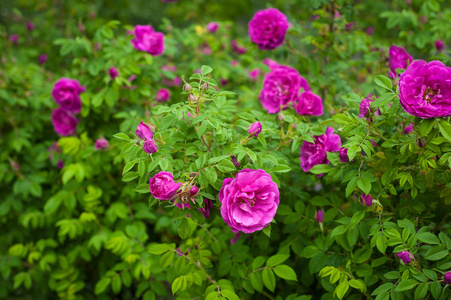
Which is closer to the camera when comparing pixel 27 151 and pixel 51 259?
pixel 51 259

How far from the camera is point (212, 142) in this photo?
136 cm

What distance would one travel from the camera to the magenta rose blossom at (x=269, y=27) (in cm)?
182

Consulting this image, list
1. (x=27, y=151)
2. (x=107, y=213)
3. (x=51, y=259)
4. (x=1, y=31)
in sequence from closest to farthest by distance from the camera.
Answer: (x=107, y=213) < (x=51, y=259) < (x=27, y=151) < (x=1, y=31)

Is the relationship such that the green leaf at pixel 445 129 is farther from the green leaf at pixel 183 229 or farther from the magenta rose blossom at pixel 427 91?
the green leaf at pixel 183 229

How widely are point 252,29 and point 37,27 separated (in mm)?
2314

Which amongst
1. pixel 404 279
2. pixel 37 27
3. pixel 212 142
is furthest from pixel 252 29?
pixel 37 27

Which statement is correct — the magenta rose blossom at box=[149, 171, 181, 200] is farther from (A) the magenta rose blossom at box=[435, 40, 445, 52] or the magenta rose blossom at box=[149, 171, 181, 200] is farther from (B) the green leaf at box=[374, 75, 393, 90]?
(A) the magenta rose blossom at box=[435, 40, 445, 52]

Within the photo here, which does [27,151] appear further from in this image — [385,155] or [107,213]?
[385,155]

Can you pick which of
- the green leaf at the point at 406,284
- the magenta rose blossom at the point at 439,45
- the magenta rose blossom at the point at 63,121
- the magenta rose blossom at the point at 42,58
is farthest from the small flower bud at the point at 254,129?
the magenta rose blossom at the point at 42,58

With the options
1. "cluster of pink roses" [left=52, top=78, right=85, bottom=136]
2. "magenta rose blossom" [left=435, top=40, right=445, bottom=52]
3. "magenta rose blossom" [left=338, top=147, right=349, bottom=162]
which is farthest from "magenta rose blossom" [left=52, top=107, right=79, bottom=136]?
"magenta rose blossom" [left=435, top=40, right=445, bottom=52]

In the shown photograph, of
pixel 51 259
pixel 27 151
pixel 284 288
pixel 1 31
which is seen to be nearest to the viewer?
pixel 284 288

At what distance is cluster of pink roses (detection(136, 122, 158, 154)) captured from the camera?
1.19m

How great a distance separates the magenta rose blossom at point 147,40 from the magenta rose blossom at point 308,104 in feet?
2.72

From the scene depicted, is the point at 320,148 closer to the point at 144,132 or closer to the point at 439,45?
the point at 144,132
